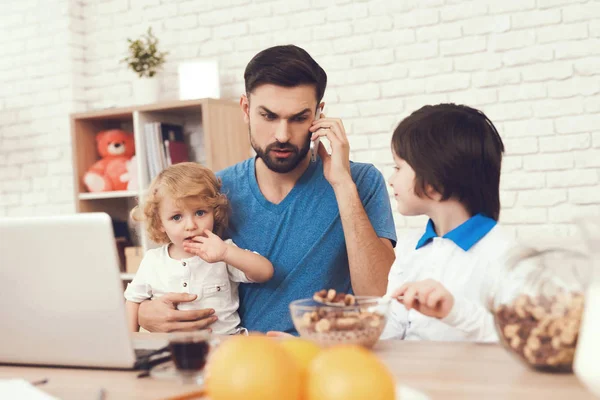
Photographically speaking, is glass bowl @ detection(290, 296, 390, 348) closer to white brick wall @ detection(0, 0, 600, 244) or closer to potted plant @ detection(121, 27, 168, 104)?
white brick wall @ detection(0, 0, 600, 244)

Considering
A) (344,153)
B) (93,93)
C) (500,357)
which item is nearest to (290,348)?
(500,357)

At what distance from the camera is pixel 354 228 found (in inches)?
73.5

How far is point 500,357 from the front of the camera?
1073 mm

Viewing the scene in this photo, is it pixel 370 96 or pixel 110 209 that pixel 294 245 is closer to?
pixel 370 96

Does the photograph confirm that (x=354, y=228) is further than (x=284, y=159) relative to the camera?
No

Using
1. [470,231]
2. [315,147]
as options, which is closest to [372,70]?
[315,147]

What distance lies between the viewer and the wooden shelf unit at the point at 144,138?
134 inches

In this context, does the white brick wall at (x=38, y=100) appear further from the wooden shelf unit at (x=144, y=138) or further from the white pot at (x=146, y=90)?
the white pot at (x=146, y=90)

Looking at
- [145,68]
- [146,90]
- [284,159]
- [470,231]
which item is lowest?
[470,231]

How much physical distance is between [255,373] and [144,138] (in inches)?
121

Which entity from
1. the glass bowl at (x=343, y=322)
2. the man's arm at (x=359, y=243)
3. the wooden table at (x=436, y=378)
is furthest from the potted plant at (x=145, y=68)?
the glass bowl at (x=343, y=322)

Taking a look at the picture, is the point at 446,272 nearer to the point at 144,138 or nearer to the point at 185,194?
the point at 185,194

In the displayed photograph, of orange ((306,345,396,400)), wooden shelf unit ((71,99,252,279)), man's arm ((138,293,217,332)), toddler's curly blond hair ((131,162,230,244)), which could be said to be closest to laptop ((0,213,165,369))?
orange ((306,345,396,400))

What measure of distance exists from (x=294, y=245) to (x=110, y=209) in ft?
7.35
